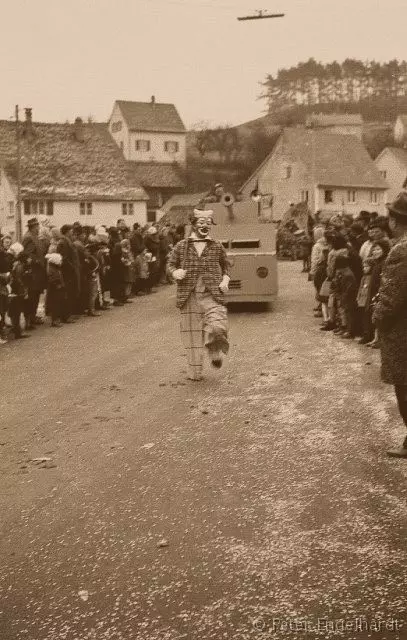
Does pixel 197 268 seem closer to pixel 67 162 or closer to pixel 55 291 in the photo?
pixel 55 291

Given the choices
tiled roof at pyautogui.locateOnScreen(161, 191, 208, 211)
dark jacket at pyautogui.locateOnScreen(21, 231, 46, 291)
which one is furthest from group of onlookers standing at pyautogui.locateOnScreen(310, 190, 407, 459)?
tiled roof at pyautogui.locateOnScreen(161, 191, 208, 211)

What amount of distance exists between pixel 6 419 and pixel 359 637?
569 cm

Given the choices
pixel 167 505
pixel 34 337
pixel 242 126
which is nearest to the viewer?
pixel 167 505

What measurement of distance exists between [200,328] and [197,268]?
0.72 m

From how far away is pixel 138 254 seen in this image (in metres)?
24.3

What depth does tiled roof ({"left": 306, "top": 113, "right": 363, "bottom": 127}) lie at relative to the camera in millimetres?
116963

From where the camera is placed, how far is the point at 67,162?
64.6m

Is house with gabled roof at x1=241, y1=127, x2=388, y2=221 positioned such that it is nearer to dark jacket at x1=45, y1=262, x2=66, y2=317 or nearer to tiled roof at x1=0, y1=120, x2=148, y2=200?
tiled roof at x1=0, y1=120, x2=148, y2=200

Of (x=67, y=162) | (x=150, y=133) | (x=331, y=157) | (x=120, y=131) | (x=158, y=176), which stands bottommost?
(x=158, y=176)

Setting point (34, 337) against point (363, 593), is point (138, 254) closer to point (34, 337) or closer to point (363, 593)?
point (34, 337)

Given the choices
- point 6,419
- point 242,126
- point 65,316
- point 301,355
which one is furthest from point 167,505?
point 242,126

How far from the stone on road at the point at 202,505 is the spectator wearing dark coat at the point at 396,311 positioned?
27.0 inches

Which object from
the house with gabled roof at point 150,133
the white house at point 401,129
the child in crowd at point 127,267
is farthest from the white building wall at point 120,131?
the child in crowd at point 127,267

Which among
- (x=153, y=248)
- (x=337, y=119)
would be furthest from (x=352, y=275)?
(x=337, y=119)
